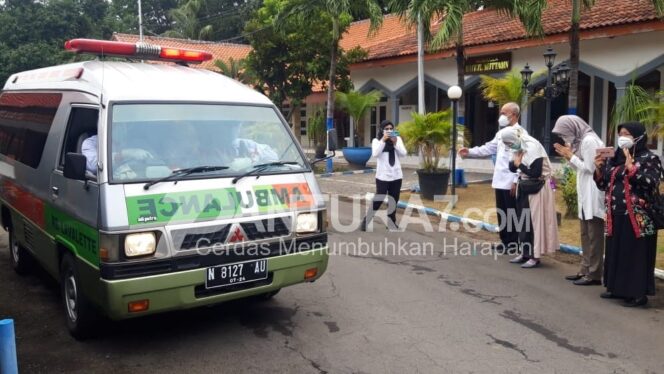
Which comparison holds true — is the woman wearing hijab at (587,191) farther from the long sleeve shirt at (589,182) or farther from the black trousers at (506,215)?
the black trousers at (506,215)

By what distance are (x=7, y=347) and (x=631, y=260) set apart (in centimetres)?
517

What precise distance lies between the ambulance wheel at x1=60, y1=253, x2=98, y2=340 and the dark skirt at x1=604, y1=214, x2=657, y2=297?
472 cm

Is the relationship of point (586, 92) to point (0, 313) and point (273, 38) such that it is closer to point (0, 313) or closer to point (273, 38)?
point (273, 38)

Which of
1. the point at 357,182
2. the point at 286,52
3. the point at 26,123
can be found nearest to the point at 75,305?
the point at 26,123

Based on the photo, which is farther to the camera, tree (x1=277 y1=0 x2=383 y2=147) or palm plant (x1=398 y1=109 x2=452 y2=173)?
tree (x1=277 y1=0 x2=383 y2=147)

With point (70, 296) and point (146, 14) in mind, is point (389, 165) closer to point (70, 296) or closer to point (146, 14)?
point (70, 296)

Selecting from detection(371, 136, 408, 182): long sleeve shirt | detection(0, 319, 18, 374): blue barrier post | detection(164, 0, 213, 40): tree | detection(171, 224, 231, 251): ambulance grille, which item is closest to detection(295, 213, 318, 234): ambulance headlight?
detection(171, 224, 231, 251): ambulance grille

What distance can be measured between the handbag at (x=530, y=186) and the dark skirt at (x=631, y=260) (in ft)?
4.48

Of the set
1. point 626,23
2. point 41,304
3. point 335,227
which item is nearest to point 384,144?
point 335,227

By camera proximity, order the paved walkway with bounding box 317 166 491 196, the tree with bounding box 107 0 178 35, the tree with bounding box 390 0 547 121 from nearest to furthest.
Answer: the tree with bounding box 390 0 547 121 < the paved walkway with bounding box 317 166 491 196 < the tree with bounding box 107 0 178 35

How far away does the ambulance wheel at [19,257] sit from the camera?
22.3ft

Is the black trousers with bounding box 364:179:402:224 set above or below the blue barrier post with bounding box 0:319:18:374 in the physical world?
above

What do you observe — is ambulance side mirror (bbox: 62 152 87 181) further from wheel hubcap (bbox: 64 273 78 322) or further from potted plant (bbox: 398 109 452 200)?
potted plant (bbox: 398 109 452 200)

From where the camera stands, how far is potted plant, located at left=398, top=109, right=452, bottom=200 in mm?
12646
